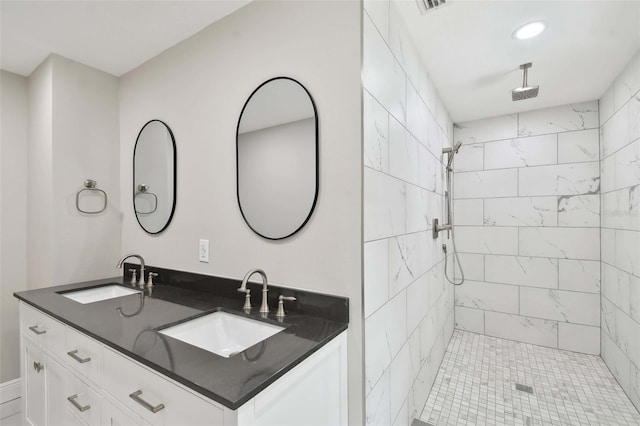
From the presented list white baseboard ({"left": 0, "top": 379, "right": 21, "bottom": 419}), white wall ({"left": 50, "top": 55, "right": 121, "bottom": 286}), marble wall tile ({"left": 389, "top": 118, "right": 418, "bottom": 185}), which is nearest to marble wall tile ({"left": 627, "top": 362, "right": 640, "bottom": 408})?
marble wall tile ({"left": 389, "top": 118, "right": 418, "bottom": 185})

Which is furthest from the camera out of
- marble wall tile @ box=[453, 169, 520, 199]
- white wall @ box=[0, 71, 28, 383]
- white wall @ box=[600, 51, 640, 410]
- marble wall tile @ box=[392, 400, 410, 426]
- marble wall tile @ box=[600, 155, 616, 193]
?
marble wall tile @ box=[453, 169, 520, 199]

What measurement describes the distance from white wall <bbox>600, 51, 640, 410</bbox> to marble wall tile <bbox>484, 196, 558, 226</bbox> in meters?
0.39

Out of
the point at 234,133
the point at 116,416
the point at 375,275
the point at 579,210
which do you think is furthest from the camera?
the point at 579,210

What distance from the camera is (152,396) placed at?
94 cm

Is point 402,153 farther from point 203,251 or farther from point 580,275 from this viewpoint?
point 580,275

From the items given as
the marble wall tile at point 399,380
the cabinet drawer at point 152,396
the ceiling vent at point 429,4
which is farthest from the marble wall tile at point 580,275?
the cabinet drawer at point 152,396

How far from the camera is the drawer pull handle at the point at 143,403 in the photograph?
90 cm

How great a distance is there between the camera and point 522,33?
5.94ft

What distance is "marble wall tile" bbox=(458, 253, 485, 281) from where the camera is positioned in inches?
131

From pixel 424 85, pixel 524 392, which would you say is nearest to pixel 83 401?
pixel 424 85

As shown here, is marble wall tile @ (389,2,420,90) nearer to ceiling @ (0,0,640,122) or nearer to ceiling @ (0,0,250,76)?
ceiling @ (0,0,640,122)

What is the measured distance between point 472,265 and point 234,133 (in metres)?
2.95

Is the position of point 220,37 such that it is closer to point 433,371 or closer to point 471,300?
point 433,371

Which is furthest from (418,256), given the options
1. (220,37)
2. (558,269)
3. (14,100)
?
(14,100)
